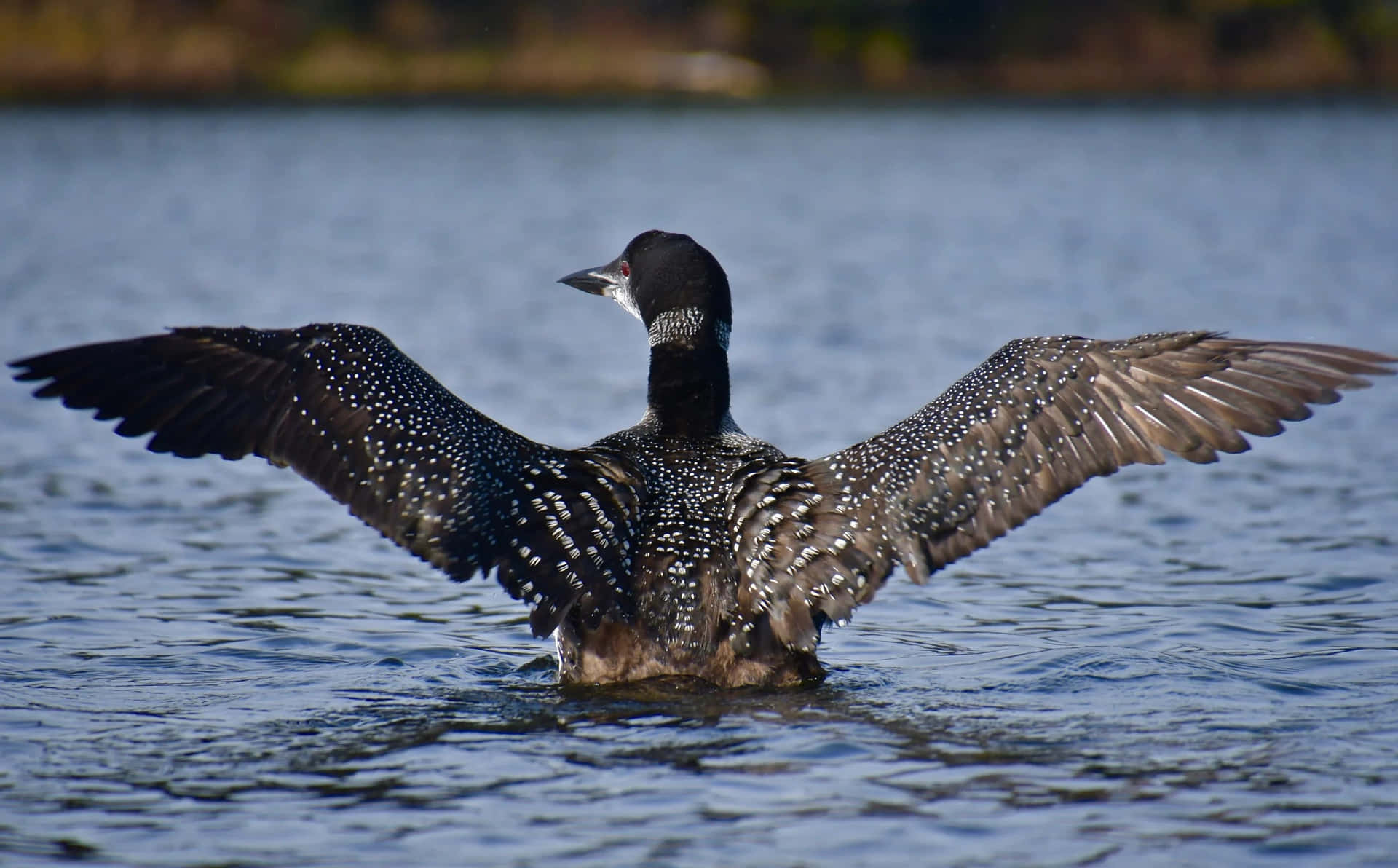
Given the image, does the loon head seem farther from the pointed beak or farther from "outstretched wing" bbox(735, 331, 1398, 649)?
"outstretched wing" bbox(735, 331, 1398, 649)

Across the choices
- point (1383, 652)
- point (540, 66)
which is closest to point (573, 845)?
point (1383, 652)

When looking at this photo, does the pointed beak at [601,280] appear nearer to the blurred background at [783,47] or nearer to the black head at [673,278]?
the black head at [673,278]

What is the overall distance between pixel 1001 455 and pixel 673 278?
4.30 ft

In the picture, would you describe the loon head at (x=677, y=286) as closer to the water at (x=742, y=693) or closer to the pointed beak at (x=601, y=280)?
the pointed beak at (x=601, y=280)

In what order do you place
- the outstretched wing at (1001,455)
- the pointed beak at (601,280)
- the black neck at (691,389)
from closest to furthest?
the outstretched wing at (1001,455), the black neck at (691,389), the pointed beak at (601,280)

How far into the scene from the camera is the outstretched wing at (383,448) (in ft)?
17.2

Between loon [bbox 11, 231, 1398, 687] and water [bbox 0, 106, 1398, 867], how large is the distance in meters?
0.29

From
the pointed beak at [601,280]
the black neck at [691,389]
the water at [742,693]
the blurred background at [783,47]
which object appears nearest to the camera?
the water at [742,693]

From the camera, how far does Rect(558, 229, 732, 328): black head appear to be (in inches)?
231

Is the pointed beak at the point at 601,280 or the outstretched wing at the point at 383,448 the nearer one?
the outstretched wing at the point at 383,448

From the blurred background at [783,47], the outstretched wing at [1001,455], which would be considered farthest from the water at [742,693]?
the blurred background at [783,47]

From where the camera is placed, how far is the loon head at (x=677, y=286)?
5.85m

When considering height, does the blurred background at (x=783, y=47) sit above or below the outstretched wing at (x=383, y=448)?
above

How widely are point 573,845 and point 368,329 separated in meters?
2.22
